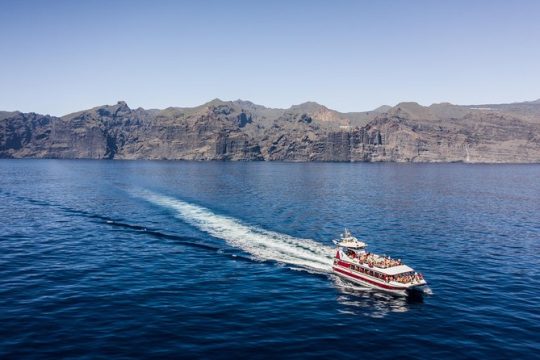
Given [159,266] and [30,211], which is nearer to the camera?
[159,266]

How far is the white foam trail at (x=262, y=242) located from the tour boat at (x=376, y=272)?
4.16m

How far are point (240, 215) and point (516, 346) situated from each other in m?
77.1

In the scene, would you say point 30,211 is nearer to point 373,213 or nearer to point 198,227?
point 198,227

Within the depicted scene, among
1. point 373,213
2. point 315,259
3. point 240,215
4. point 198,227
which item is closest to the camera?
point 315,259

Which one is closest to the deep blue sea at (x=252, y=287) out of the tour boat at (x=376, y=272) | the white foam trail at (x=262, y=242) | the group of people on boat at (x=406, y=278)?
the white foam trail at (x=262, y=242)

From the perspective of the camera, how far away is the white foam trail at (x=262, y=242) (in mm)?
72000

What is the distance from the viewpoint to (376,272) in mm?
59406

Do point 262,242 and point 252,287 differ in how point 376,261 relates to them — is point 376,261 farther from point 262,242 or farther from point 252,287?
point 262,242

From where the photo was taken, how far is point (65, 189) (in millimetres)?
170125

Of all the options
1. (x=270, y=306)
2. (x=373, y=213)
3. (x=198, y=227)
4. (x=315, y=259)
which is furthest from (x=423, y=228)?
(x=270, y=306)

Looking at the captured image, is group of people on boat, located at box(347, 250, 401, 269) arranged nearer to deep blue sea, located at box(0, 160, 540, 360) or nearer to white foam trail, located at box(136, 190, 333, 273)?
deep blue sea, located at box(0, 160, 540, 360)

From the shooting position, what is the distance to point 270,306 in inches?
2039

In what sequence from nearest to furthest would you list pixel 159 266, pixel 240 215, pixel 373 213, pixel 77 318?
pixel 77 318 < pixel 159 266 < pixel 240 215 < pixel 373 213

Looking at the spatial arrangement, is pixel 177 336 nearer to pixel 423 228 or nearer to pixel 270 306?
pixel 270 306
